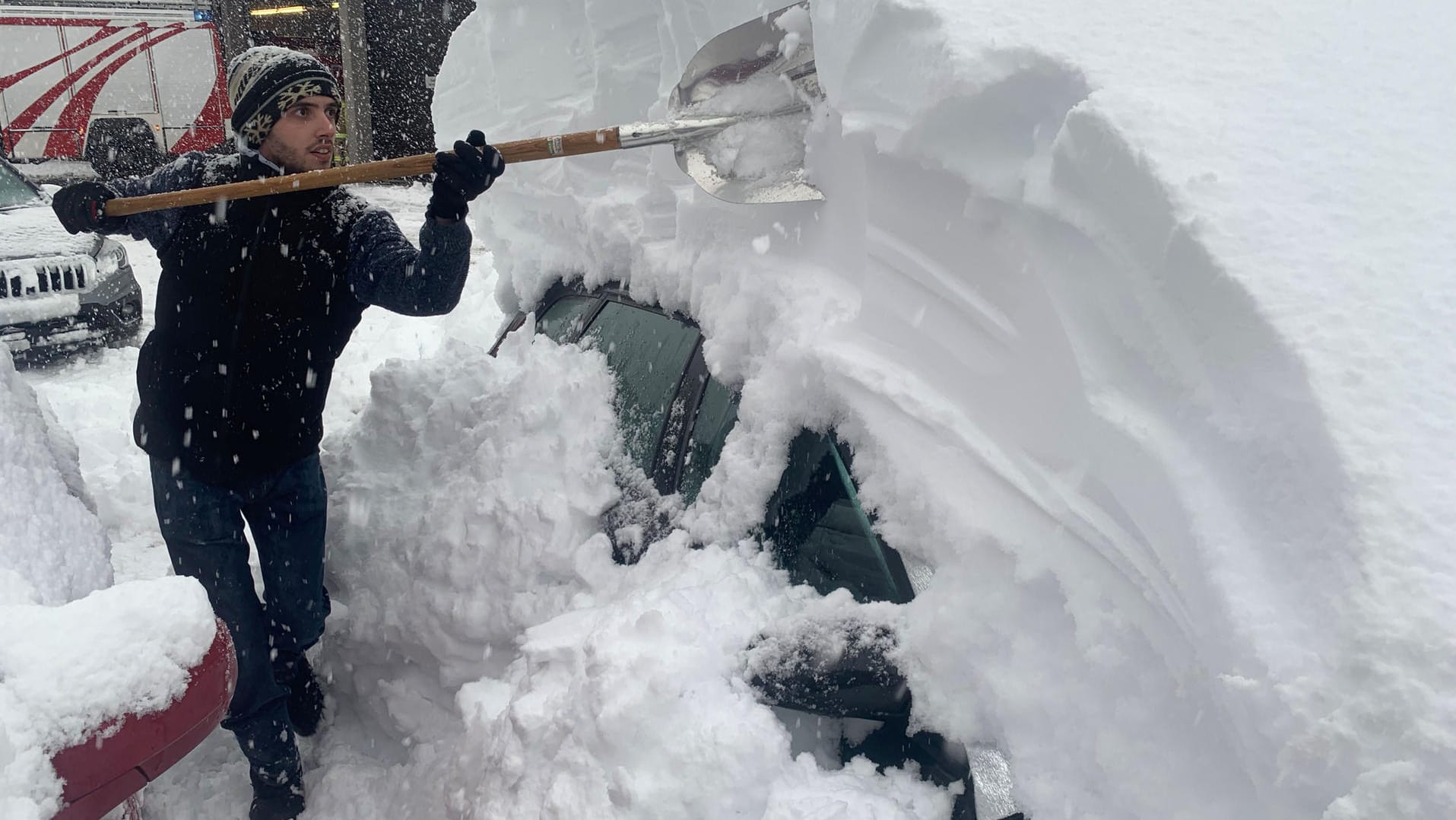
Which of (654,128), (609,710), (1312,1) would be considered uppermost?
(1312,1)

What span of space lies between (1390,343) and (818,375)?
2.75 feet

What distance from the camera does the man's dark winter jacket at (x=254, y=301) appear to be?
2.22 m

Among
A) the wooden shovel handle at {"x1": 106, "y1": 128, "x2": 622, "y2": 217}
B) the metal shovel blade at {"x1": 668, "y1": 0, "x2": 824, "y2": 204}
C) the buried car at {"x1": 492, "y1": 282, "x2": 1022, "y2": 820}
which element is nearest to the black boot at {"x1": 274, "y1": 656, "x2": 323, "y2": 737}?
the buried car at {"x1": 492, "y1": 282, "x2": 1022, "y2": 820}

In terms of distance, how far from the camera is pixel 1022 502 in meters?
1.33

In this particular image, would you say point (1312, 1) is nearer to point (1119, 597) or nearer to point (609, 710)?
point (1119, 597)

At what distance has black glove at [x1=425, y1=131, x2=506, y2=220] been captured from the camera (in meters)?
2.02

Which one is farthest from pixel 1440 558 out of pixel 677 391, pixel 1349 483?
pixel 677 391

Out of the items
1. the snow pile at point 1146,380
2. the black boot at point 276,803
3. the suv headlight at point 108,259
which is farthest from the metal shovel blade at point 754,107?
the suv headlight at point 108,259

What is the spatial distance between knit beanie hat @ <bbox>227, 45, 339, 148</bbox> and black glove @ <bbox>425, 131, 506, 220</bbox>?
0.50m

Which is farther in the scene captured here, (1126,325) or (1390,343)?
(1126,325)

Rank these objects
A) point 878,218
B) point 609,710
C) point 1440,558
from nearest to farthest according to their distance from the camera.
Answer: point 1440,558 < point 609,710 < point 878,218

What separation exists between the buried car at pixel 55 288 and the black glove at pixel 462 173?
205 inches

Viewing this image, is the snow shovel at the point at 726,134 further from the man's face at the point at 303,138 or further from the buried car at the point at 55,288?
the buried car at the point at 55,288

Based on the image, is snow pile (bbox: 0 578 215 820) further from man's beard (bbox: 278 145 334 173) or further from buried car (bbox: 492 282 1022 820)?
man's beard (bbox: 278 145 334 173)
